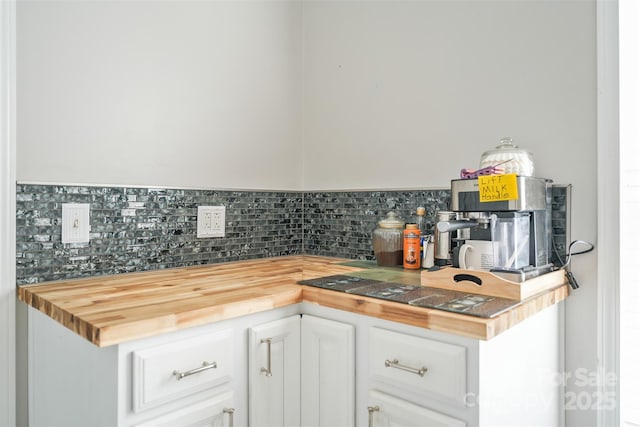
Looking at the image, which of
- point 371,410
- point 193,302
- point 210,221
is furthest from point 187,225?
point 371,410

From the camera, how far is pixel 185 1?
5.67 feet

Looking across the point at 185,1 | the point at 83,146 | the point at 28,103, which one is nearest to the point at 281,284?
the point at 83,146

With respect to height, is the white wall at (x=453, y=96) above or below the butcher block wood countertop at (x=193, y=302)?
above

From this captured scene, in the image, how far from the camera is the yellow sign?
3.89 feet

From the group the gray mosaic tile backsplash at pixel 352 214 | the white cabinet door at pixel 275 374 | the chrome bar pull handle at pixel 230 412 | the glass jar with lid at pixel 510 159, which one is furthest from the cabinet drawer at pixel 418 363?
the gray mosaic tile backsplash at pixel 352 214

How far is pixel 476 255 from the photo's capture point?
4.15 ft

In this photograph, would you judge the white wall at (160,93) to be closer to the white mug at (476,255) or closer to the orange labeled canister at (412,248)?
the orange labeled canister at (412,248)

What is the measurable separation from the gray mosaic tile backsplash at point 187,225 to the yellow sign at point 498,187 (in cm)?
37

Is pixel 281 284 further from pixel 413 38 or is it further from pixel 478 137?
pixel 413 38

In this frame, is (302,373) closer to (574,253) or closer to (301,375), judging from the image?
(301,375)

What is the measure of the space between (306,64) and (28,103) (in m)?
1.26

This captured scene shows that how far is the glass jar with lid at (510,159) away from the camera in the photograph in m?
1.34

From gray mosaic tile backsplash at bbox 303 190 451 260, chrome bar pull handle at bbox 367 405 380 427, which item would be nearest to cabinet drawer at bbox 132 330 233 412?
chrome bar pull handle at bbox 367 405 380 427

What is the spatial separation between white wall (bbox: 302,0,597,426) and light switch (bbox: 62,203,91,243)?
1045 millimetres
